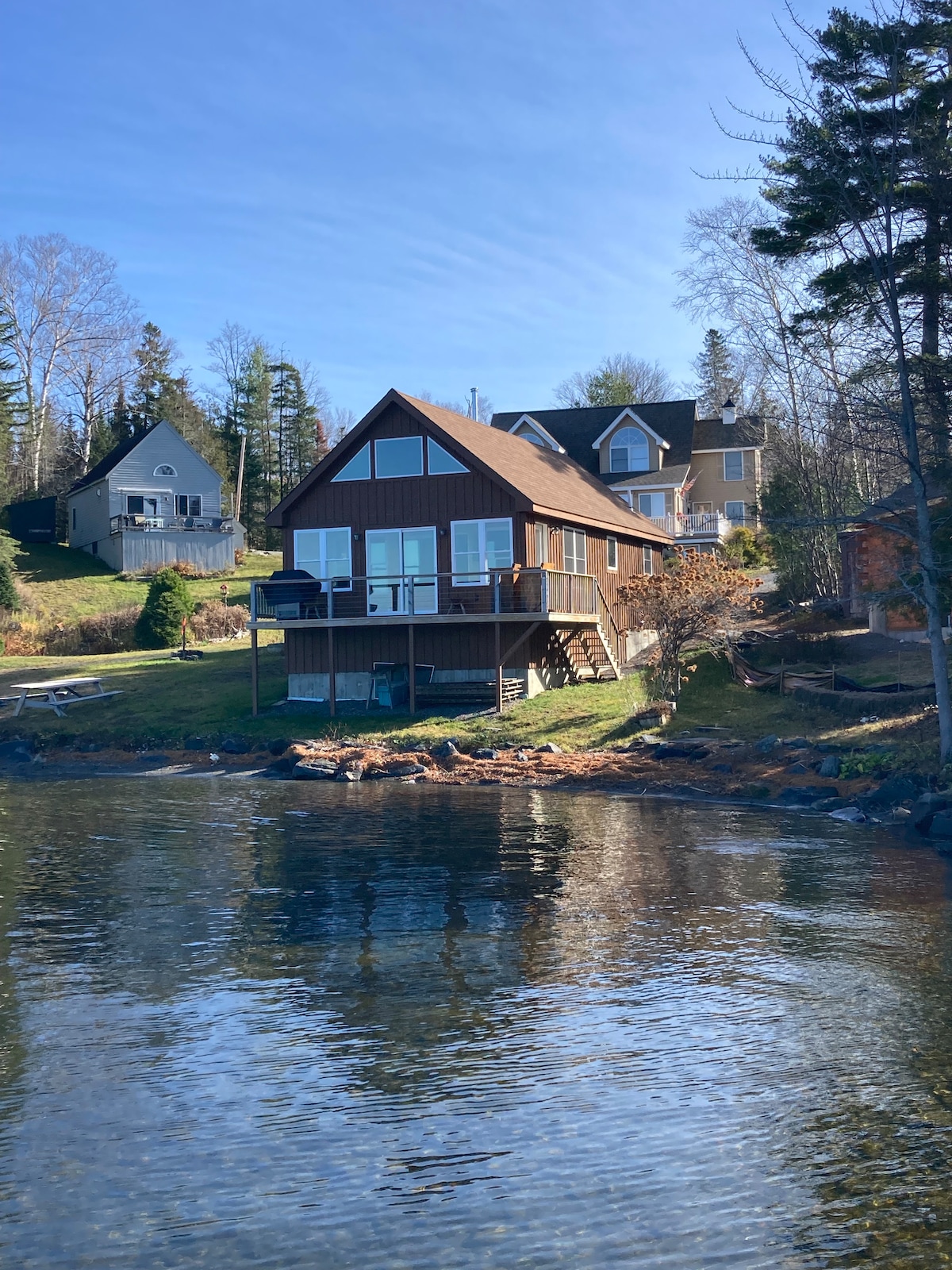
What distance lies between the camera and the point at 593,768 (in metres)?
22.0

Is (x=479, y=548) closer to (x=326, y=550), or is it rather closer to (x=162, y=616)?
(x=326, y=550)

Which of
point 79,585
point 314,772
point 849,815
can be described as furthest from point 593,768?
point 79,585

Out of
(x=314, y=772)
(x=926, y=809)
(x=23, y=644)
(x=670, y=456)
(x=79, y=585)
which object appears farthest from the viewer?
(x=670, y=456)

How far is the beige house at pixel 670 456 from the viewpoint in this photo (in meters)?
49.9

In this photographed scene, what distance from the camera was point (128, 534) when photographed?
51781 millimetres

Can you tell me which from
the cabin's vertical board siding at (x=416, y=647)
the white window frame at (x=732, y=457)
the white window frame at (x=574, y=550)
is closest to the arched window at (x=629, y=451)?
the white window frame at (x=732, y=457)

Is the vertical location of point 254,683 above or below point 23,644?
below

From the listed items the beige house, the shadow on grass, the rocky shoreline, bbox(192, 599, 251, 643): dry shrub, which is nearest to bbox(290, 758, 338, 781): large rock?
the rocky shoreline

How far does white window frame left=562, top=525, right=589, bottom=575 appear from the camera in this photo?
3016 cm

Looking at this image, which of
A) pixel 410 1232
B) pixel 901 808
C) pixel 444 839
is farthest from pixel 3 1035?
pixel 901 808

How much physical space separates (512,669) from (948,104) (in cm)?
1442

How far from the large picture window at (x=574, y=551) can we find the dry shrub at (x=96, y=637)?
62.2ft

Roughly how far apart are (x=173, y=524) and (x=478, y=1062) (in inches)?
1905

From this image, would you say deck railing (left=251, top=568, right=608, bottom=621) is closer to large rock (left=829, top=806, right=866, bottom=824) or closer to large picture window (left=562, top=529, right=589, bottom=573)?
large picture window (left=562, top=529, right=589, bottom=573)
